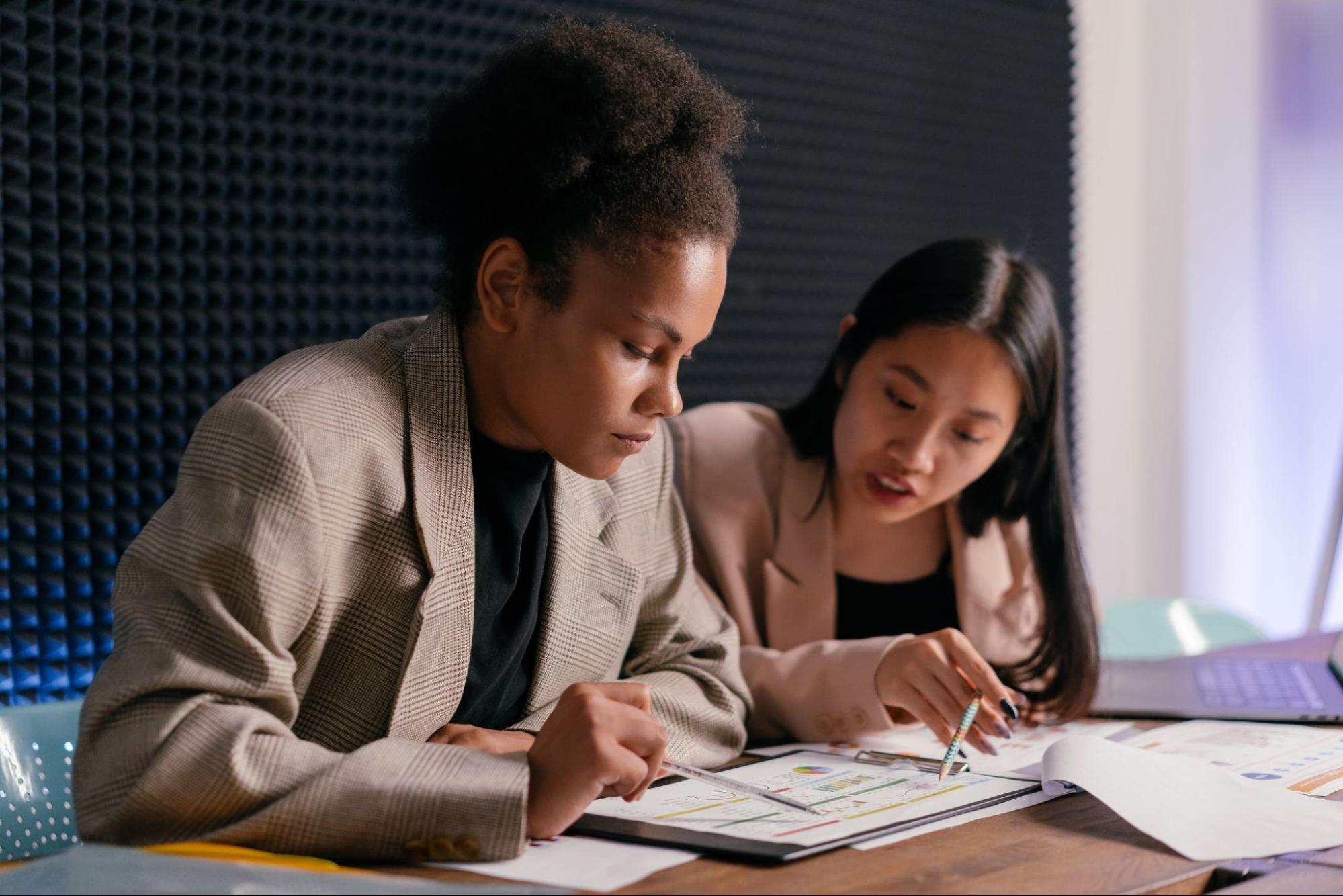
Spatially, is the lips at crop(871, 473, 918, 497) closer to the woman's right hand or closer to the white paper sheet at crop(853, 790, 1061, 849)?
the woman's right hand

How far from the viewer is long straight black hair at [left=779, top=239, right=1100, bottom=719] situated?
1795 millimetres

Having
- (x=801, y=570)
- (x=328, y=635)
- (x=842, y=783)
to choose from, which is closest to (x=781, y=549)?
Answer: (x=801, y=570)

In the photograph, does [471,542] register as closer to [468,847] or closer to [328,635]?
[328,635]

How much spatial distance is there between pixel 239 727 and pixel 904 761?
0.71 meters

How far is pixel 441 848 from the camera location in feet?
3.22

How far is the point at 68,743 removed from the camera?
4.71 feet

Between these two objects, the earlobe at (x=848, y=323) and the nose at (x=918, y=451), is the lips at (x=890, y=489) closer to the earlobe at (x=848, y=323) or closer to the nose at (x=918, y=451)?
the nose at (x=918, y=451)

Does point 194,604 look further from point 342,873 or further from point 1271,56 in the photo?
point 1271,56

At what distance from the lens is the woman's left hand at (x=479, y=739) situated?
1.20 meters

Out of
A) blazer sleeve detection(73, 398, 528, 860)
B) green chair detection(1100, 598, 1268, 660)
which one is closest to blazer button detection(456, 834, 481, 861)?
blazer sleeve detection(73, 398, 528, 860)

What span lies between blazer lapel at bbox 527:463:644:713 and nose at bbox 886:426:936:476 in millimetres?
493

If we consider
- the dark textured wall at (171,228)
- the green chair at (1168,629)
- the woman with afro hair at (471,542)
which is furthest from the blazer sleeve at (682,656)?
the green chair at (1168,629)

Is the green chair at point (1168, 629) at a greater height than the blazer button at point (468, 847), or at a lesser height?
lesser

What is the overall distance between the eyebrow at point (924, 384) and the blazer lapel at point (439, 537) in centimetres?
76
